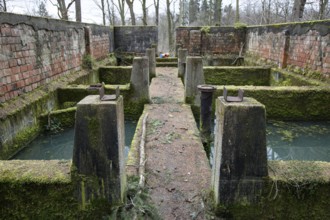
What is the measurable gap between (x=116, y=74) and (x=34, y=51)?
4.66m

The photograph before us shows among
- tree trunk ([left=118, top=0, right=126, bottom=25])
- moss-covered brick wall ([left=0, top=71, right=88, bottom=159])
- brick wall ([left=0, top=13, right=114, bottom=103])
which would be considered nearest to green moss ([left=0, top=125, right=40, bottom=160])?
moss-covered brick wall ([left=0, top=71, right=88, bottom=159])

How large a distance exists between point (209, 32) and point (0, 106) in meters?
12.6

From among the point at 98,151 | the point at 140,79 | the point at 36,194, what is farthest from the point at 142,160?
the point at 140,79

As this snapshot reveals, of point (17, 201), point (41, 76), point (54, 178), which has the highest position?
point (41, 76)

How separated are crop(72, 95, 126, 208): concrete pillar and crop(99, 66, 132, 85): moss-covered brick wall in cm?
848

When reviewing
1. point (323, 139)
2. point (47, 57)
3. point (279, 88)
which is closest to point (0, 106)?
point (47, 57)

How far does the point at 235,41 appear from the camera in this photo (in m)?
15.5

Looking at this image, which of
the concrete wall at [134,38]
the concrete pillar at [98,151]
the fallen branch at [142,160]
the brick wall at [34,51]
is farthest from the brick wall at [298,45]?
the brick wall at [34,51]

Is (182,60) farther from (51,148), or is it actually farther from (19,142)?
(19,142)

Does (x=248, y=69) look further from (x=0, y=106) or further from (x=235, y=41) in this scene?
(x=0, y=106)

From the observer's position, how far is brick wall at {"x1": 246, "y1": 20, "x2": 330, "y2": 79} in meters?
7.44

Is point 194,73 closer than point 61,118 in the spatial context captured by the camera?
Yes

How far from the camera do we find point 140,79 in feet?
21.5

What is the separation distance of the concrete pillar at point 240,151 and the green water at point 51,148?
11.1ft
